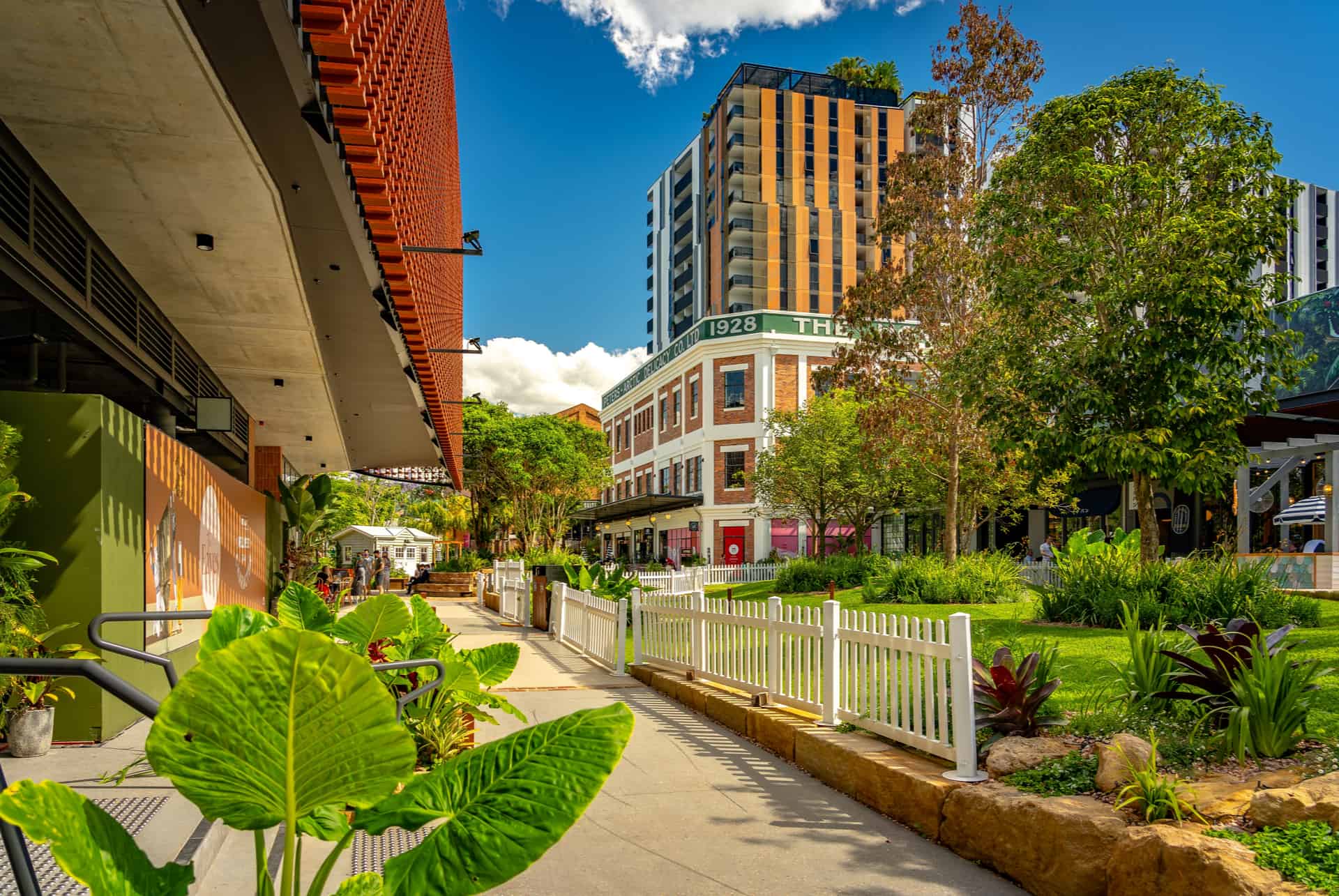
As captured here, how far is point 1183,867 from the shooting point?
12.7ft

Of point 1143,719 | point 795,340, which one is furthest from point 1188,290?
point 795,340

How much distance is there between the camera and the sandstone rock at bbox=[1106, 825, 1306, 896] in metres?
3.68

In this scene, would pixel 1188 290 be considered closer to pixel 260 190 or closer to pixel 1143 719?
pixel 1143 719

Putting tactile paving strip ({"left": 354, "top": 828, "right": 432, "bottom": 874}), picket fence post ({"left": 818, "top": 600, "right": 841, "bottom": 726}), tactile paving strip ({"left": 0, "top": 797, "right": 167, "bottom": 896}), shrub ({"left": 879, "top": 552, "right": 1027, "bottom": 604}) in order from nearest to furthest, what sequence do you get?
tactile paving strip ({"left": 0, "top": 797, "right": 167, "bottom": 896})
tactile paving strip ({"left": 354, "top": 828, "right": 432, "bottom": 874})
picket fence post ({"left": 818, "top": 600, "right": 841, "bottom": 726})
shrub ({"left": 879, "top": 552, "right": 1027, "bottom": 604})

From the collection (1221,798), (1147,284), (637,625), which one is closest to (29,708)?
(1221,798)

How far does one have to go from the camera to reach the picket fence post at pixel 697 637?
388 inches

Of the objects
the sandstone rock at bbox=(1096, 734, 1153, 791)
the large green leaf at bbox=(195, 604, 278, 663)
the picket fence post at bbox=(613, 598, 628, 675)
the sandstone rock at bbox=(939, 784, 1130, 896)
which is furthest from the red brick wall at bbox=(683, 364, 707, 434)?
the large green leaf at bbox=(195, 604, 278, 663)

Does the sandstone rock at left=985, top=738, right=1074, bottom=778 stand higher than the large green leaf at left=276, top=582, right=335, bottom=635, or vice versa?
the large green leaf at left=276, top=582, right=335, bottom=635

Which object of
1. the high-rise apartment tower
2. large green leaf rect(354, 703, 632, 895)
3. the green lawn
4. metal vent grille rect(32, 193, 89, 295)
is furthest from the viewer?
the high-rise apartment tower

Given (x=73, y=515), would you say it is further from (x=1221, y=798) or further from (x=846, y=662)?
(x=1221, y=798)

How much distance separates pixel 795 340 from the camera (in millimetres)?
44625

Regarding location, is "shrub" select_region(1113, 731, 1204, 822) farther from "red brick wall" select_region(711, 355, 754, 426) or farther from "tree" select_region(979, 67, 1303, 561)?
"red brick wall" select_region(711, 355, 754, 426)

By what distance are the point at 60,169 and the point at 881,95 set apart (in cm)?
7719

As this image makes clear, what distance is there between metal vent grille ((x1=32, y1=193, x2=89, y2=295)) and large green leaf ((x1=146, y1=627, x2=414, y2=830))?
19.5ft
